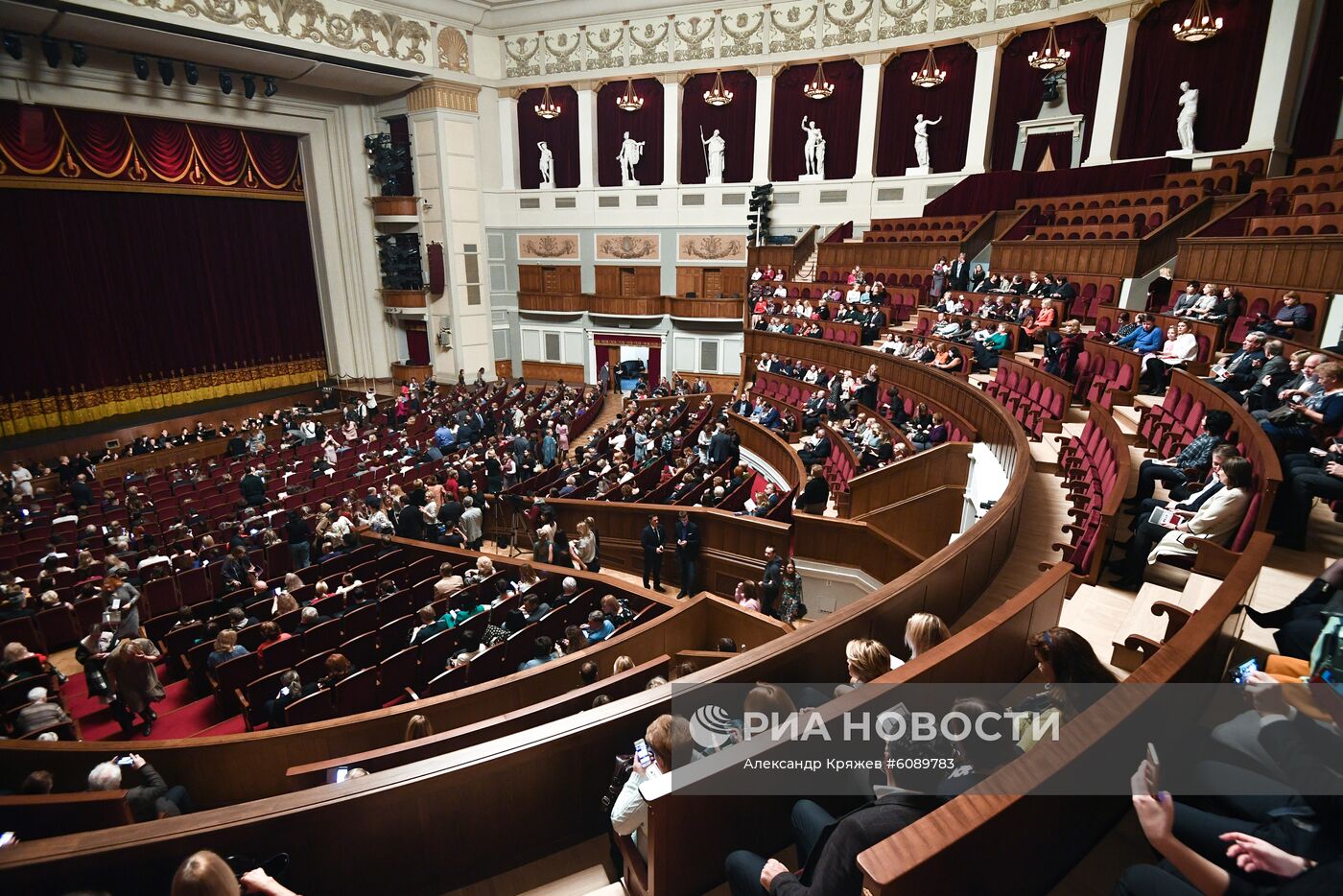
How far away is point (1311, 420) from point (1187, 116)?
10181mm

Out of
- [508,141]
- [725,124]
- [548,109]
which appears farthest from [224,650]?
[508,141]

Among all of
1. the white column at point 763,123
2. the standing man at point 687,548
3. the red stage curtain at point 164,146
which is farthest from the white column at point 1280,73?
the red stage curtain at point 164,146

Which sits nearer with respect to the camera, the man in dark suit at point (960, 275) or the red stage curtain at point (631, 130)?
the man in dark suit at point (960, 275)

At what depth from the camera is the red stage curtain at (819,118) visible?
626 inches

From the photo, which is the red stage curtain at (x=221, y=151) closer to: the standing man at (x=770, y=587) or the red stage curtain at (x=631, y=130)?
the red stage curtain at (x=631, y=130)

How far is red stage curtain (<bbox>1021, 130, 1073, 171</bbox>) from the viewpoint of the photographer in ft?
44.6

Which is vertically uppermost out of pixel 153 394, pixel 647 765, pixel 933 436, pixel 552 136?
pixel 552 136

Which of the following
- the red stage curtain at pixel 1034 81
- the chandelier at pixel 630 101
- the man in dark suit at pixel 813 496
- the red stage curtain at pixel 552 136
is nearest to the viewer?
the man in dark suit at pixel 813 496

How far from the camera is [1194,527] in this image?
3307 mm

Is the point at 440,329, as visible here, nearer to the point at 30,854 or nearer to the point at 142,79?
the point at 142,79

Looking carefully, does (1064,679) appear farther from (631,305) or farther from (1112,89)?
(631,305)

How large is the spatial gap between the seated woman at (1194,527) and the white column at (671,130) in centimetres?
1614

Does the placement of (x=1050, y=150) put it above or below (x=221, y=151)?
below

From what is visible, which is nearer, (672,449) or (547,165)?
(672,449)
